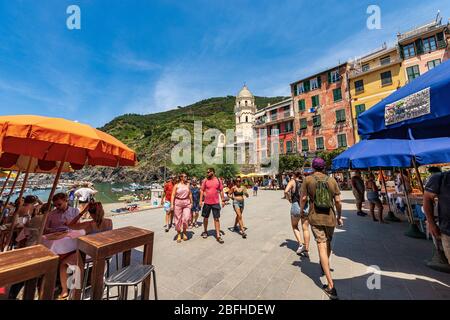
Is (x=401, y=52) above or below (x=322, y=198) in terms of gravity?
above

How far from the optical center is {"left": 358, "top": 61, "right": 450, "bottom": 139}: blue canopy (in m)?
1.53

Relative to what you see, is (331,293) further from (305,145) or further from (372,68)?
(372,68)

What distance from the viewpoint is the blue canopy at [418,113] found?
153 centimetres

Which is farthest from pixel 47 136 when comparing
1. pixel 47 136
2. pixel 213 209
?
pixel 213 209

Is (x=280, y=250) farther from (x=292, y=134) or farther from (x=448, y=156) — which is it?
(x=292, y=134)

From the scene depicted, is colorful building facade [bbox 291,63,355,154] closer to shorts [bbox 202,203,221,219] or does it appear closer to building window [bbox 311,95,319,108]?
building window [bbox 311,95,319,108]

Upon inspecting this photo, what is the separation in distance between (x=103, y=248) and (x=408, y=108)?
126 inches

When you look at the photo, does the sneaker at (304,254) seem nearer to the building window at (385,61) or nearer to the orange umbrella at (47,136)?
the orange umbrella at (47,136)

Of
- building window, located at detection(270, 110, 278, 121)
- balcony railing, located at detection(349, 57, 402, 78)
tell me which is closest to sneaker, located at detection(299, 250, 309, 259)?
balcony railing, located at detection(349, 57, 402, 78)

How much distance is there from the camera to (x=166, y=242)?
17.0 ft

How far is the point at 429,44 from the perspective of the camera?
2112cm

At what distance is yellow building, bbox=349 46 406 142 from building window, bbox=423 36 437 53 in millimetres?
2313

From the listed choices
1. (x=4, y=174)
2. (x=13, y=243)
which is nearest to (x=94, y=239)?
(x=13, y=243)

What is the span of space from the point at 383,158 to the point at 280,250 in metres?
2.85
